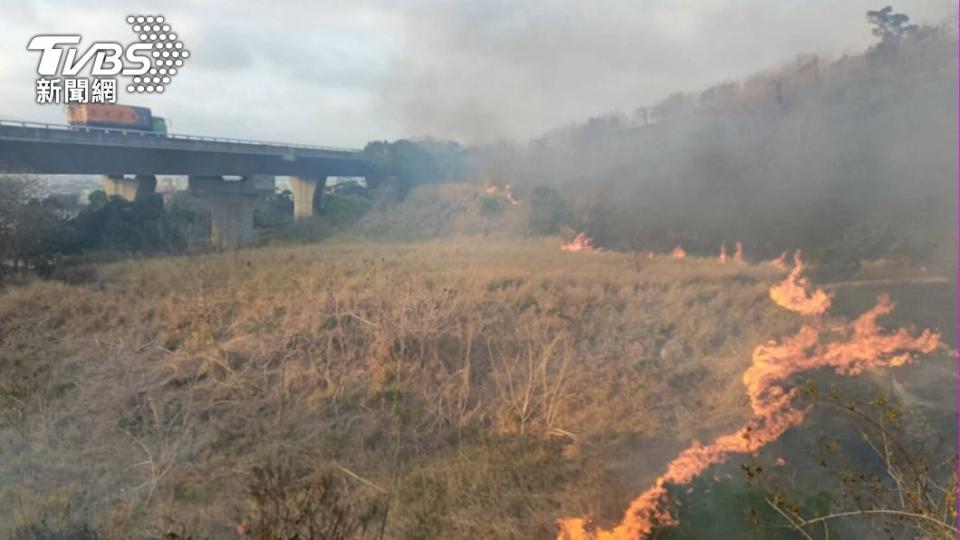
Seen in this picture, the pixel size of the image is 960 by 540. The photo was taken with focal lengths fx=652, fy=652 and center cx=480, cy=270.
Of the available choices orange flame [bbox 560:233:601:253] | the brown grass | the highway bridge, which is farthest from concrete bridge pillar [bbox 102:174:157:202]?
orange flame [bbox 560:233:601:253]

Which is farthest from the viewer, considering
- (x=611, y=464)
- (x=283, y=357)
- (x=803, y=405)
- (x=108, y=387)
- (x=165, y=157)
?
(x=165, y=157)

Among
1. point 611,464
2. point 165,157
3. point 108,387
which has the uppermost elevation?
point 165,157

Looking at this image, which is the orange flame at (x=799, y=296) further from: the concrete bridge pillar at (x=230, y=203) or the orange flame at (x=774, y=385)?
the concrete bridge pillar at (x=230, y=203)

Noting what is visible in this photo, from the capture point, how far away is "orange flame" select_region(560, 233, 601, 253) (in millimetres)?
23359

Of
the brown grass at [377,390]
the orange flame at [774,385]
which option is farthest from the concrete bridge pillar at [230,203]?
the orange flame at [774,385]

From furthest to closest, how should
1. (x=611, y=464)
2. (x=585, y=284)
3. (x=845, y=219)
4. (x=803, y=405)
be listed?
(x=845, y=219) < (x=585, y=284) < (x=803, y=405) < (x=611, y=464)

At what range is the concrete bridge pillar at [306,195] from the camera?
35094 mm

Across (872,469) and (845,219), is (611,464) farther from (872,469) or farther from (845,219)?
(845,219)

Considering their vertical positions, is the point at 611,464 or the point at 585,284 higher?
the point at 585,284

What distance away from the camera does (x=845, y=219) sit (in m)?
18.1

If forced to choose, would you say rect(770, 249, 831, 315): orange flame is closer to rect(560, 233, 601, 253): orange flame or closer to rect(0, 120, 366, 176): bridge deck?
rect(560, 233, 601, 253): orange flame

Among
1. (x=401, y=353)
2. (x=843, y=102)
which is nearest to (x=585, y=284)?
(x=401, y=353)

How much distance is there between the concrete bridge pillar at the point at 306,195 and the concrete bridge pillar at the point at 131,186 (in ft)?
27.7

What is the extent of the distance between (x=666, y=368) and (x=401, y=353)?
5082mm
